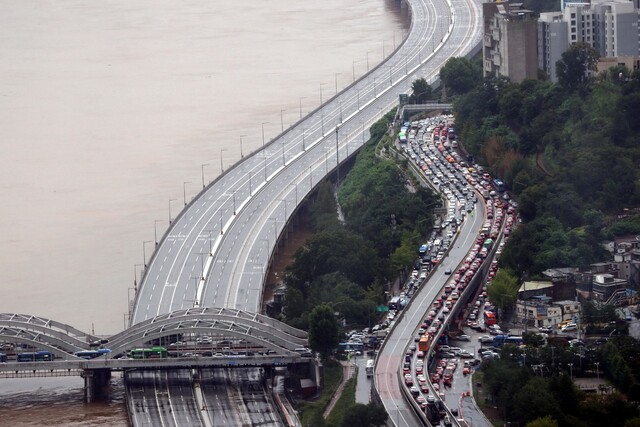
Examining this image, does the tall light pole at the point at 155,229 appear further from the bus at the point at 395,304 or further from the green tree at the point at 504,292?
the green tree at the point at 504,292

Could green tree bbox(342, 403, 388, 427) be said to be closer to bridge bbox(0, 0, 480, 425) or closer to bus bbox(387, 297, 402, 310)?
bridge bbox(0, 0, 480, 425)

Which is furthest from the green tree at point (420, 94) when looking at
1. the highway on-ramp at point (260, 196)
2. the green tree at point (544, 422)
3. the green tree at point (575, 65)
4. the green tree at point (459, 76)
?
the green tree at point (544, 422)

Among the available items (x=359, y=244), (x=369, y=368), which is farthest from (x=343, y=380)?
(x=359, y=244)

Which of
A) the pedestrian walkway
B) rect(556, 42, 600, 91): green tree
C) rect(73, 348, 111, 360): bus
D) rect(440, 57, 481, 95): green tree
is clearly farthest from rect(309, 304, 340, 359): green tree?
rect(440, 57, 481, 95): green tree

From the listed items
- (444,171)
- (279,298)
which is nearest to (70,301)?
(279,298)

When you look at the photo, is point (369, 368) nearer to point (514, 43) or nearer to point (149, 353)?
point (149, 353)
